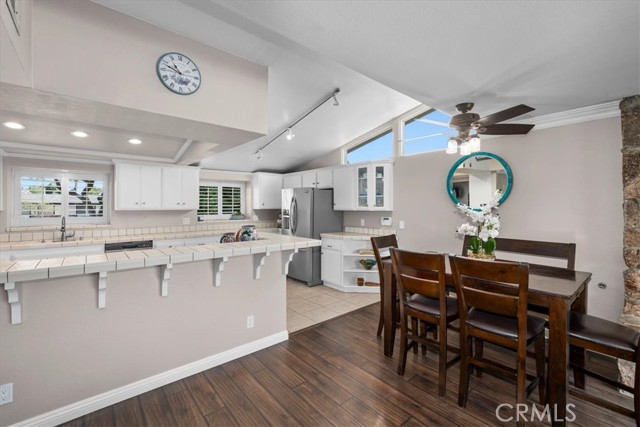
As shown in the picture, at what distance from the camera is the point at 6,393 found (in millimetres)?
1666

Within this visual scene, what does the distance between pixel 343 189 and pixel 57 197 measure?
4.49m

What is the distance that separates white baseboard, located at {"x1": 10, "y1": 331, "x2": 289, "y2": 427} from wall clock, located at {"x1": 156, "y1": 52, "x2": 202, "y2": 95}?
2178 millimetres

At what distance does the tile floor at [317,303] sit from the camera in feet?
11.4

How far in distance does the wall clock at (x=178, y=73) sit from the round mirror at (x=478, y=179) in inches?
130

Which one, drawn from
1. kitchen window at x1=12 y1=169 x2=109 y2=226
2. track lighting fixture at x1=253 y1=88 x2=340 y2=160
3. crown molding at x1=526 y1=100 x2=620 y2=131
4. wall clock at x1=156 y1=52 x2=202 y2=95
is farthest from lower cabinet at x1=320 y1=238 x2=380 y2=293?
kitchen window at x1=12 y1=169 x2=109 y2=226

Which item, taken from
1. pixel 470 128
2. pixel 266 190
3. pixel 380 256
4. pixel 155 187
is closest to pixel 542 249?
pixel 470 128

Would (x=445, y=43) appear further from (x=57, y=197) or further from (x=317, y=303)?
(x=57, y=197)

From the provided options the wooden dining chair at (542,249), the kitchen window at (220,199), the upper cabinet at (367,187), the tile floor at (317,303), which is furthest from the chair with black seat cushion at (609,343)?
the kitchen window at (220,199)

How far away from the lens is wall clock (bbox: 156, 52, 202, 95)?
1982 millimetres

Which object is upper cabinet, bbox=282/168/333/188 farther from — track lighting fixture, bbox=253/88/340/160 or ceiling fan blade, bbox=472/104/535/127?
ceiling fan blade, bbox=472/104/535/127

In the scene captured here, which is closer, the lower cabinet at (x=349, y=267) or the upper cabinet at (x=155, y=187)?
the upper cabinet at (x=155, y=187)

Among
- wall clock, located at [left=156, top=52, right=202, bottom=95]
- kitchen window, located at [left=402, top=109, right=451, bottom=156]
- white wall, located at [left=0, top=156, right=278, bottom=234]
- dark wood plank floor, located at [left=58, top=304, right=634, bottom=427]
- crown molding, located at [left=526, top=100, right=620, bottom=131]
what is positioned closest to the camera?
dark wood plank floor, located at [left=58, top=304, right=634, bottom=427]

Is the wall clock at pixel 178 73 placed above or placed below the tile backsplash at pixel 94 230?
above

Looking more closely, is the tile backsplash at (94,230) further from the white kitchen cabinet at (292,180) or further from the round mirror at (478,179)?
the round mirror at (478,179)
